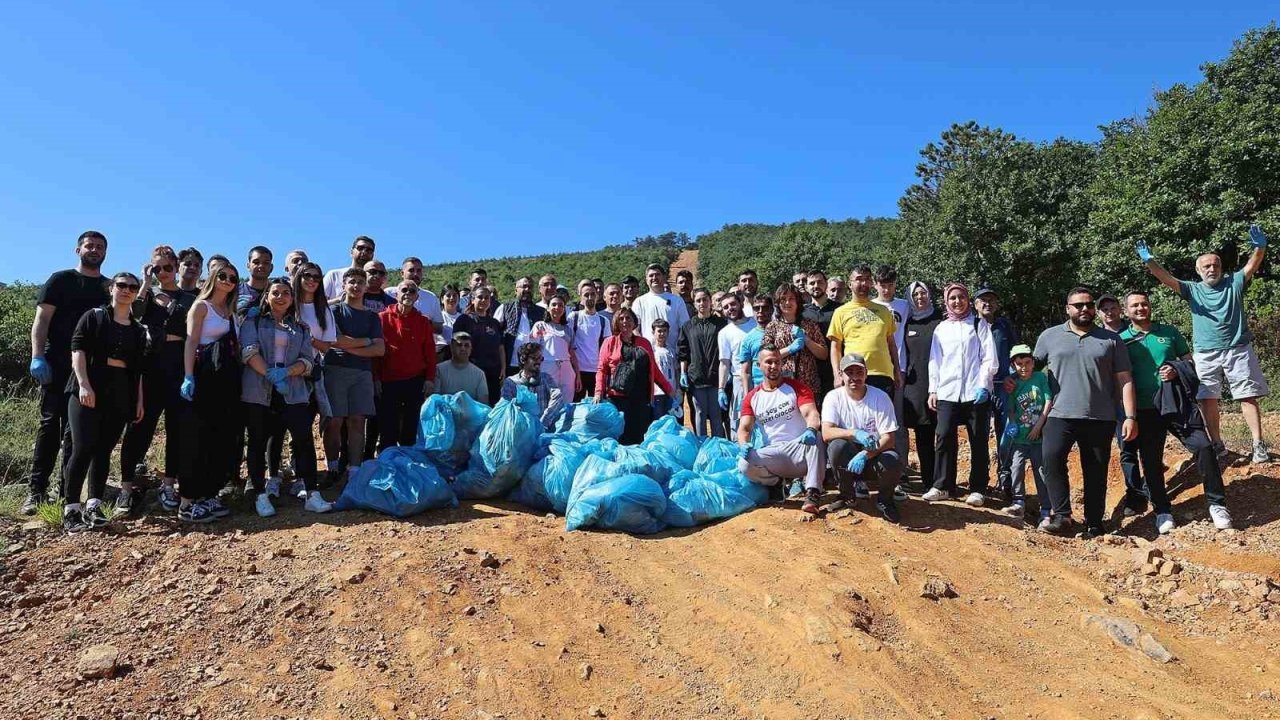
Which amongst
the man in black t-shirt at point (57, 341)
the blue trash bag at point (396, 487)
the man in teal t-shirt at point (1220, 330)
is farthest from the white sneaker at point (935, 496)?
the man in black t-shirt at point (57, 341)

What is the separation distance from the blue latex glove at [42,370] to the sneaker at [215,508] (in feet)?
4.05

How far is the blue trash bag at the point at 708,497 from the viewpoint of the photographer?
493cm

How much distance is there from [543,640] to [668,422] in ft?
8.62

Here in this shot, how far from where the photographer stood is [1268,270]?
1346 cm

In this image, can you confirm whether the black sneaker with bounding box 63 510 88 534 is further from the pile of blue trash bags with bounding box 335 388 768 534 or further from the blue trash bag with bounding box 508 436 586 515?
the blue trash bag with bounding box 508 436 586 515

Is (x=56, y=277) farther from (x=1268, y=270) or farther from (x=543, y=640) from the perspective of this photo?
(x=1268, y=270)

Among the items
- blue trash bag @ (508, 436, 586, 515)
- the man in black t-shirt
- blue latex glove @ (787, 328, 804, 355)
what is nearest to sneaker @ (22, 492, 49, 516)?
the man in black t-shirt

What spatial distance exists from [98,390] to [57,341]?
0.63m

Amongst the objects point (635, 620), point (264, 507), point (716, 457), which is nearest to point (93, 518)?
point (264, 507)

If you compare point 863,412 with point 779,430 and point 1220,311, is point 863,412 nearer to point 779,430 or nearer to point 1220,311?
point 779,430

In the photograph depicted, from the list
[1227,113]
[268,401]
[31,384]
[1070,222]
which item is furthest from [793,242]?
[268,401]

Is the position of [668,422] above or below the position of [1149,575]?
above

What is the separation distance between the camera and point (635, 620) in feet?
12.0

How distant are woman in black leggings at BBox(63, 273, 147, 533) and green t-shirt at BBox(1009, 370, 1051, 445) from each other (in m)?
5.96
